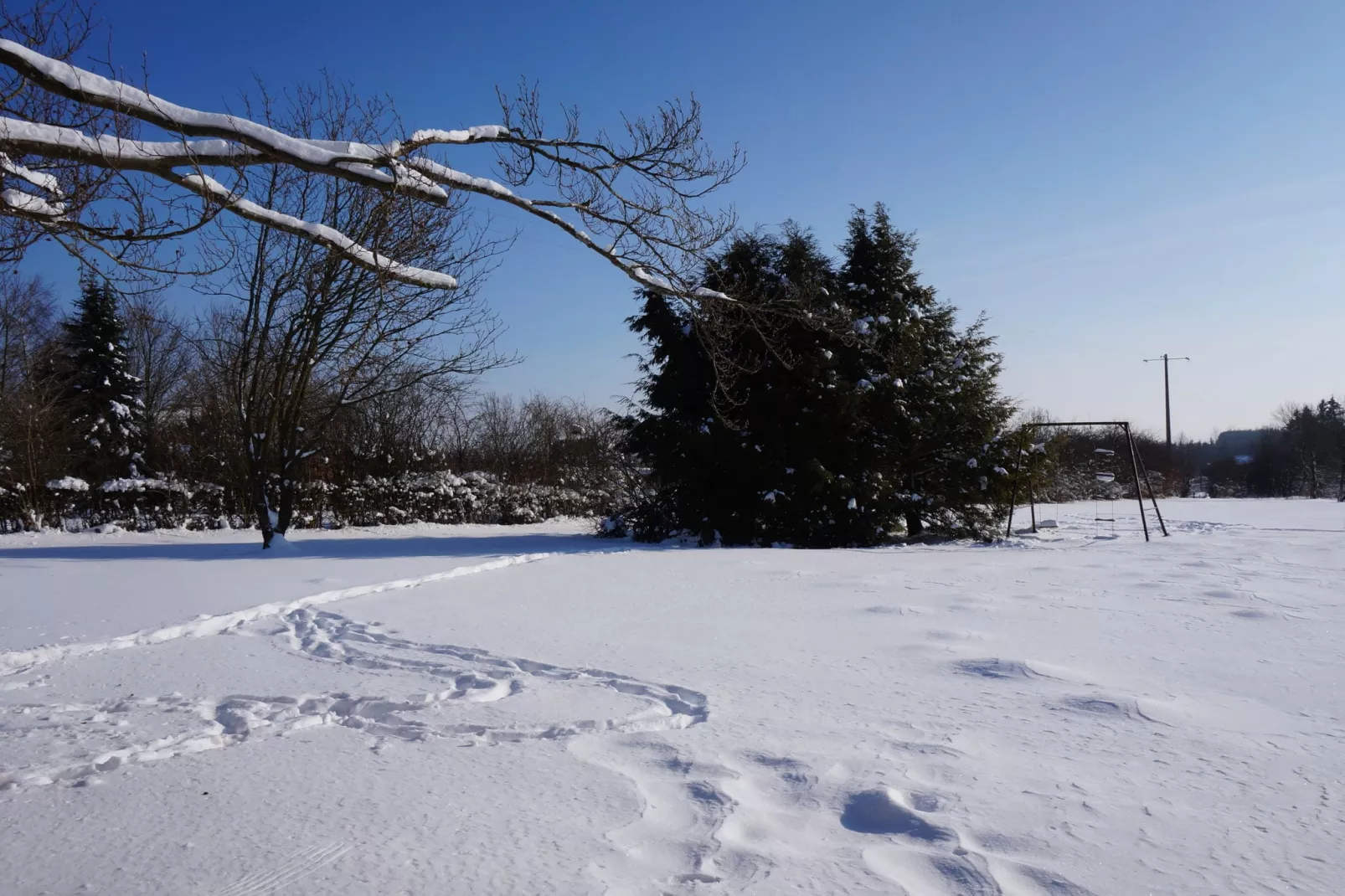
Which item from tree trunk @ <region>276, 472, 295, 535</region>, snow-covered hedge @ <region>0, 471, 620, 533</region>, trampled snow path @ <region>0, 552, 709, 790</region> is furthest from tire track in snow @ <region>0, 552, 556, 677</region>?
snow-covered hedge @ <region>0, 471, 620, 533</region>

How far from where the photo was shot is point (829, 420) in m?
14.6

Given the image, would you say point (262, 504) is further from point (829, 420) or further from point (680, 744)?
point (680, 744)

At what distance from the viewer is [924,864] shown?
2.29m

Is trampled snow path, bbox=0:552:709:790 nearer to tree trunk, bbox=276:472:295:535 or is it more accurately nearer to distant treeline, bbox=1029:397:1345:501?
tree trunk, bbox=276:472:295:535

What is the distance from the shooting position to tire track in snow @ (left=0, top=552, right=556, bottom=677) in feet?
17.0

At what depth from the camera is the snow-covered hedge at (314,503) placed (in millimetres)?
18484

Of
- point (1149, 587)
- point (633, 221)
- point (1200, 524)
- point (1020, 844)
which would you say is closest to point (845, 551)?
point (1149, 587)

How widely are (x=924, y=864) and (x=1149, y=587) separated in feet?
21.9

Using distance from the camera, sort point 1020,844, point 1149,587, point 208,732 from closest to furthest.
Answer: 1. point 1020,844
2. point 208,732
3. point 1149,587

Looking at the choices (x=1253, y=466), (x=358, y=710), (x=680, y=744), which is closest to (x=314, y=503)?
(x=358, y=710)

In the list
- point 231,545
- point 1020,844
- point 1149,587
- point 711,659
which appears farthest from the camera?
point 231,545

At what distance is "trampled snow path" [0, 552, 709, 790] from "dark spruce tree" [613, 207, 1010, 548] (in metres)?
9.44

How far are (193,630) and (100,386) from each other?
23.7 m

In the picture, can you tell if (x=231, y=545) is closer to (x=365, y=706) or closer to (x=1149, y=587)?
(x=365, y=706)
